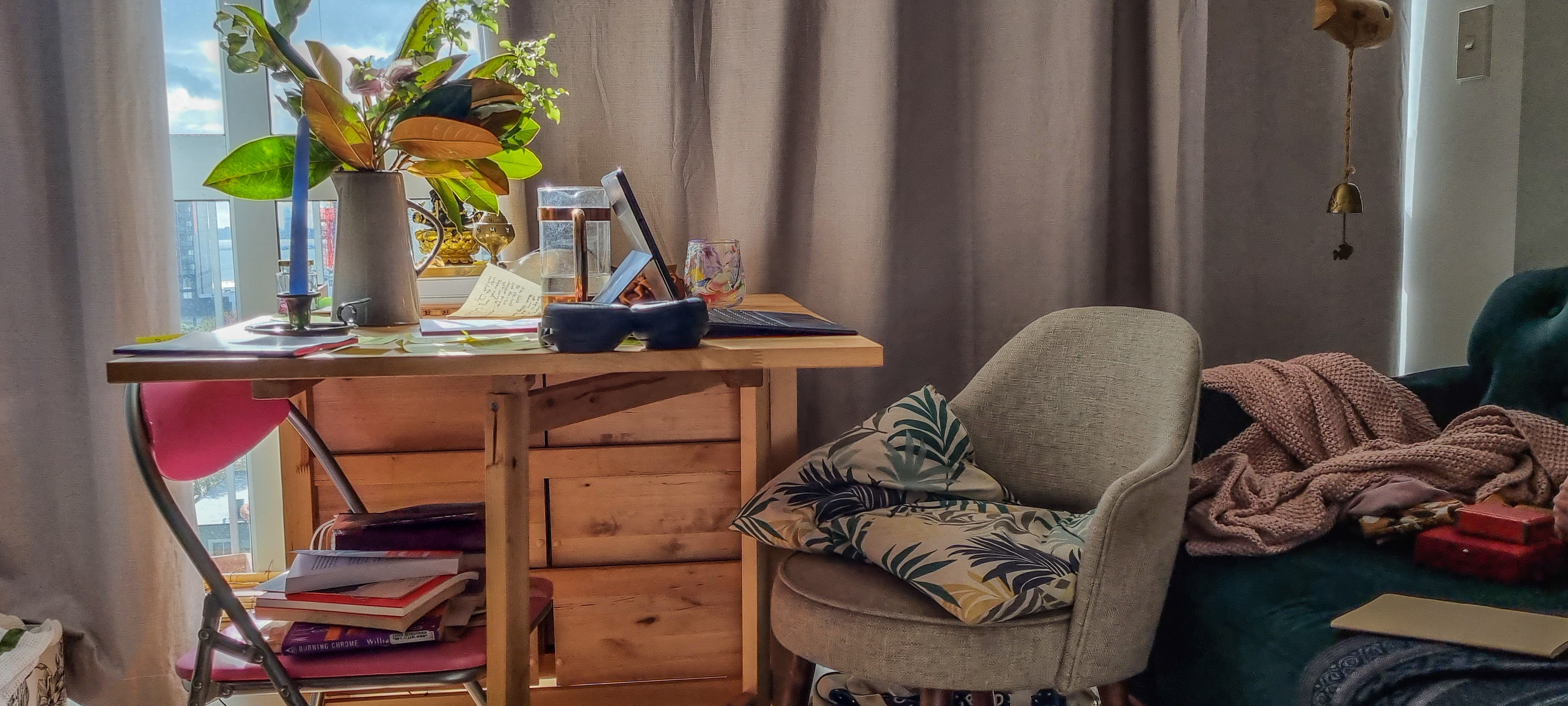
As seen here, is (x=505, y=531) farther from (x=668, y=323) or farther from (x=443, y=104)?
(x=443, y=104)

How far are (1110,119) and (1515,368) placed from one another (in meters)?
0.87

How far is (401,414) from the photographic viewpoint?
1.76 m

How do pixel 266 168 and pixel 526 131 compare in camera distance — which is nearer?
pixel 266 168

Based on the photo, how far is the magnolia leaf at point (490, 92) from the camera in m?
1.50

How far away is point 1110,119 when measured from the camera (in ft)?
7.29

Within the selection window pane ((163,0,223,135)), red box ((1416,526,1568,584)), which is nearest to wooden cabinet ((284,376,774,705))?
window pane ((163,0,223,135))

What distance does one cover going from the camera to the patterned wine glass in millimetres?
1813

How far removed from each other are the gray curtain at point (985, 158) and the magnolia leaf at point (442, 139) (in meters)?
0.61

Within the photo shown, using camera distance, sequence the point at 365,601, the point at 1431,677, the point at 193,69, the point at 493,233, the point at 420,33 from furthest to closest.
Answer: the point at 193,69
the point at 493,233
the point at 420,33
the point at 365,601
the point at 1431,677

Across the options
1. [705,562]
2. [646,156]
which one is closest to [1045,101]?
[646,156]

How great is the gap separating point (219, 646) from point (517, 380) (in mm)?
440

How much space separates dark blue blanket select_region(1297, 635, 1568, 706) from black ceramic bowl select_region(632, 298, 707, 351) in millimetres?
848

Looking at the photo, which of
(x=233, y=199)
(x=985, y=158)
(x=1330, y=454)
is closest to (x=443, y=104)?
(x=233, y=199)

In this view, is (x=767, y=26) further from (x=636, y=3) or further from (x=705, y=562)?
(x=705, y=562)
